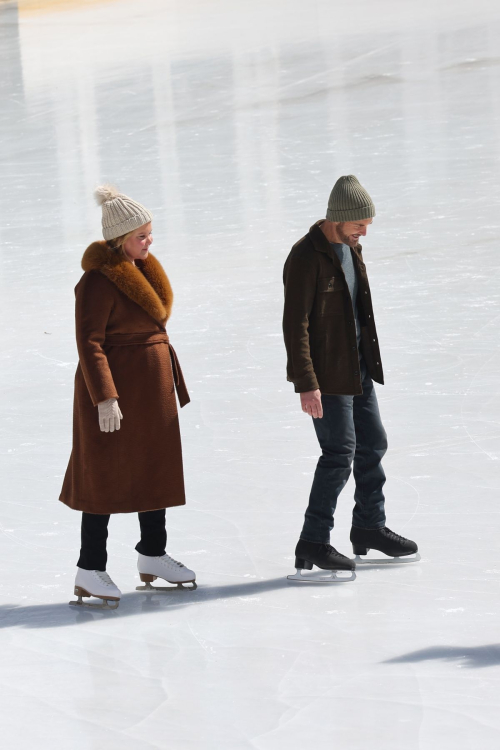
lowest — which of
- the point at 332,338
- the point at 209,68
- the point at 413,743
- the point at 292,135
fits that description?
the point at 413,743

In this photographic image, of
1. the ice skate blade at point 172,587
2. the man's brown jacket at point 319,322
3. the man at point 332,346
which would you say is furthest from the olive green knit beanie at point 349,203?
the ice skate blade at point 172,587

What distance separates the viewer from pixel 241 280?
9.42 meters

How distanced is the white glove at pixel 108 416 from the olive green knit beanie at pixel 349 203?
1000mm

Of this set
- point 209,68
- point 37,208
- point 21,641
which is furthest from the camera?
point 209,68

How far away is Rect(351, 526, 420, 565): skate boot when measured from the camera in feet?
15.1

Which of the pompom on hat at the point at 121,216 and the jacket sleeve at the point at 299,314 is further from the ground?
the pompom on hat at the point at 121,216

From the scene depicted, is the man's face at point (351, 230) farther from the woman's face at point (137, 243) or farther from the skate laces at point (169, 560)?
the skate laces at point (169, 560)

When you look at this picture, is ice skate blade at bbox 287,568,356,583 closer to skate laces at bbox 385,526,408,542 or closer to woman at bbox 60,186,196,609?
skate laces at bbox 385,526,408,542

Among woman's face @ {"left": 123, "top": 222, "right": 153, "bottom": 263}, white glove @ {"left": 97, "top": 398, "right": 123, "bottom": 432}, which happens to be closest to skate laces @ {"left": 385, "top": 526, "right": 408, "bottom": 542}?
white glove @ {"left": 97, "top": 398, "right": 123, "bottom": 432}

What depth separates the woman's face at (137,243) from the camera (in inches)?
171

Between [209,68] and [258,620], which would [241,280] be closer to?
[258,620]

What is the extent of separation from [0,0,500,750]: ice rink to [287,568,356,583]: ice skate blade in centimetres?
8

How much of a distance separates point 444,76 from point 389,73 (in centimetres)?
109

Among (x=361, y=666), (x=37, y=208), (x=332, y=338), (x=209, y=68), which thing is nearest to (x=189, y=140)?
(x=37, y=208)
